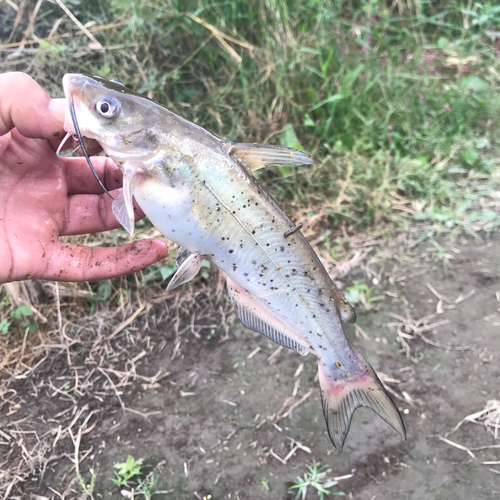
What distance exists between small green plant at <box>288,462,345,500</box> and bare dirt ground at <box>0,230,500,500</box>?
51 mm

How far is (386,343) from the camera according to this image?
3.08 metres

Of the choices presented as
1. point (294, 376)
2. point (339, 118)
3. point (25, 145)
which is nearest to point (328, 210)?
point (339, 118)

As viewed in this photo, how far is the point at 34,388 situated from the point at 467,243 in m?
3.78

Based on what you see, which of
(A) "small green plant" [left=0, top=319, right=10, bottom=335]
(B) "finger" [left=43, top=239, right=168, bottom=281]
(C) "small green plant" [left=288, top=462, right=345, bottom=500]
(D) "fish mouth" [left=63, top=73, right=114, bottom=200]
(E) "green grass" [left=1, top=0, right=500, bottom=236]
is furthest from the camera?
(E) "green grass" [left=1, top=0, right=500, bottom=236]

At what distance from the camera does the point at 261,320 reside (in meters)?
1.97

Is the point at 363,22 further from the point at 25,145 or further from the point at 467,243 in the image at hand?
the point at 25,145

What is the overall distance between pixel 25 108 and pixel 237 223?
107cm

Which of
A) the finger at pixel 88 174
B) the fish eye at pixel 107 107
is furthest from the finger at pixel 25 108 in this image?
the finger at pixel 88 174

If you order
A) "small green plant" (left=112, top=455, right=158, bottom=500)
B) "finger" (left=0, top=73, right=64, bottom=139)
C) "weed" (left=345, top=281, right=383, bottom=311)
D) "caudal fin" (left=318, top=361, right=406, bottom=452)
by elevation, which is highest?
"finger" (left=0, top=73, right=64, bottom=139)

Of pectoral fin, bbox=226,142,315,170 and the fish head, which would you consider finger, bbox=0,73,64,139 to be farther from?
pectoral fin, bbox=226,142,315,170

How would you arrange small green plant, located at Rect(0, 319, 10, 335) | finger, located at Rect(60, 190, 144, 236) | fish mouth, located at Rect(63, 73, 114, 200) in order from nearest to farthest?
fish mouth, located at Rect(63, 73, 114, 200)
finger, located at Rect(60, 190, 144, 236)
small green plant, located at Rect(0, 319, 10, 335)

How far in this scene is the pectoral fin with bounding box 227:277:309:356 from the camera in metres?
1.96

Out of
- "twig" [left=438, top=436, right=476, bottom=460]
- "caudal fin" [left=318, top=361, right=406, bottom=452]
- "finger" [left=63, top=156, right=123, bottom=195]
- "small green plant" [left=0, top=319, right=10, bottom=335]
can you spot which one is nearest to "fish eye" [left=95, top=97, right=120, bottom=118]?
"finger" [left=63, top=156, right=123, bottom=195]

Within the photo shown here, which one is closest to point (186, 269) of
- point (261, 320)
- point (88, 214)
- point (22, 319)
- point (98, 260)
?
point (261, 320)
